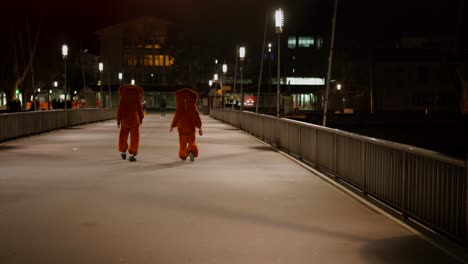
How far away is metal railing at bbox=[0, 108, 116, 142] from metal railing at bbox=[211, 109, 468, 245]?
12.2 meters

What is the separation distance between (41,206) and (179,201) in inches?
74.8

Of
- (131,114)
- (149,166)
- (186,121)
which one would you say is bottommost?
(149,166)

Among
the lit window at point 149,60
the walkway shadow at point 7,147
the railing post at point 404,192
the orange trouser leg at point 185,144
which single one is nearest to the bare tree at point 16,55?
the lit window at point 149,60

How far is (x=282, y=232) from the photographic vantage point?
792 centimetres

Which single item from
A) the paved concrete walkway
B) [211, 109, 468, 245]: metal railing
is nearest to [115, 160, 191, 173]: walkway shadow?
the paved concrete walkway

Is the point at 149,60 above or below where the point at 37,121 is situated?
above

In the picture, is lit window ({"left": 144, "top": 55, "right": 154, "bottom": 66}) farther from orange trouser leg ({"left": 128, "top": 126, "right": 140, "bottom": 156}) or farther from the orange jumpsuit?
orange trouser leg ({"left": 128, "top": 126, "right": 140, "bottom": 156})

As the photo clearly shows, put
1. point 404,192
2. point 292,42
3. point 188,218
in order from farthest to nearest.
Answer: point 292,42 → point 188,218 → point 404,192

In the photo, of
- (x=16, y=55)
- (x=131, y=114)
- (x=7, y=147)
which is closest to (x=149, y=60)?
(x=16, y=55)

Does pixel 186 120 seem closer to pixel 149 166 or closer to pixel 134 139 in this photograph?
pixel 134 139

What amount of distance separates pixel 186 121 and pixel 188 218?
8055mm

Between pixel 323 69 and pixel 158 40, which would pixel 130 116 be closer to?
pixel 158 40

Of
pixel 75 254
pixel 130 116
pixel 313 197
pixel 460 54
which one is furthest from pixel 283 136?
pixel 460 54

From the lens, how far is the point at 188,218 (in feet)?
28.7
